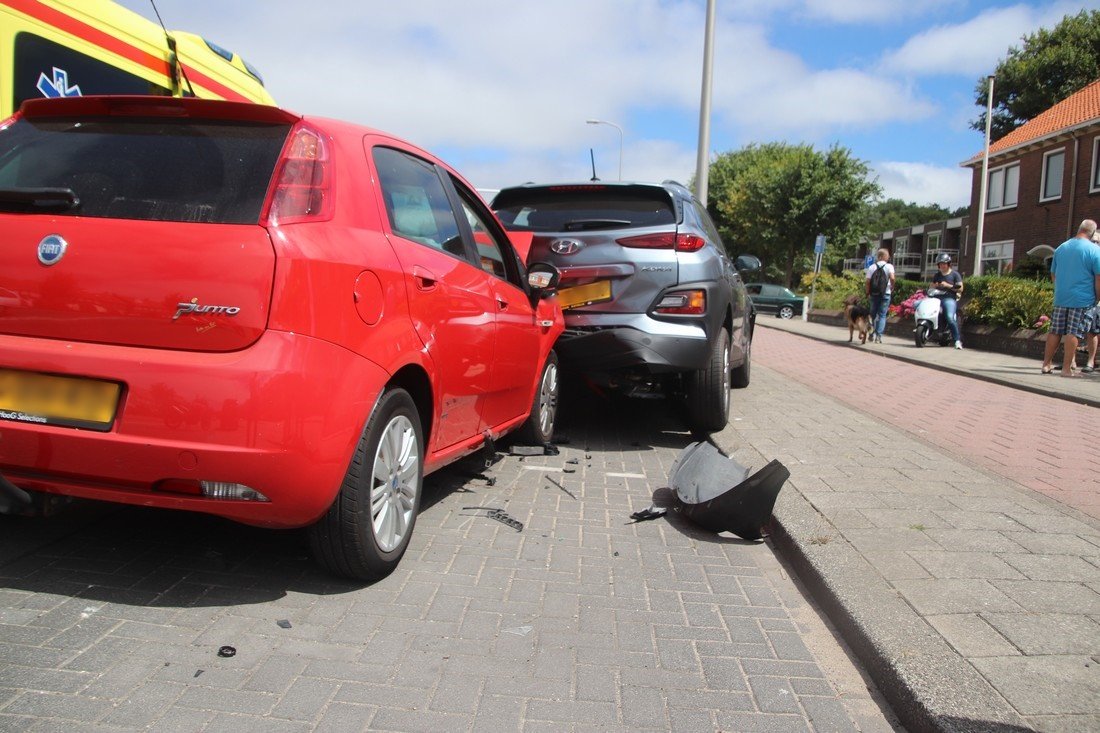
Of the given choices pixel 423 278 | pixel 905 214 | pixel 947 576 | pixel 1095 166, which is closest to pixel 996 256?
pixel 1095 166

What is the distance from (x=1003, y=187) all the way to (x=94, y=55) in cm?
3783

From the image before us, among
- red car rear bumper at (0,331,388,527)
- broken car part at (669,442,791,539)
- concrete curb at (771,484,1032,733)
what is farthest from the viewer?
broken car part at (669,442,791,539)

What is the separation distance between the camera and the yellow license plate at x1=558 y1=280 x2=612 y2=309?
593cm

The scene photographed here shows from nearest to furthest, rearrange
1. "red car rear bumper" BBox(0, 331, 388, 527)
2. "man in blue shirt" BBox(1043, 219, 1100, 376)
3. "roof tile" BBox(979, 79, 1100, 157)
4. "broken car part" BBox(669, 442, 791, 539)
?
"red car rear bumper" BBox(0, 331, 388, 527)
"broken car part" BBox(669, 442, 791, 539)
"man in blue shirt" BBox(1043, 219, 1100, 376)
"roof tile" BBox(979, 79, 1100, 157)

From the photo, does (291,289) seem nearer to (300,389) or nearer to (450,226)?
(300,389)

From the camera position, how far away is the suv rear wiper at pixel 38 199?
9.38 feet

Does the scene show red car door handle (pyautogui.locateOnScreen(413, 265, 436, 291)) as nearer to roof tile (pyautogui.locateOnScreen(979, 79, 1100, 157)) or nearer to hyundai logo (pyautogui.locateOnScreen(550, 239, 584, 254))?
hyundai logo (pyautogui.locateOnScreen(550, 239, 584, 254))

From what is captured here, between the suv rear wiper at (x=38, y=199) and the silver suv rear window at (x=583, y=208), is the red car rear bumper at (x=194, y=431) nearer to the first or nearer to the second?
the suv rear wiper at (x=38, y=199)

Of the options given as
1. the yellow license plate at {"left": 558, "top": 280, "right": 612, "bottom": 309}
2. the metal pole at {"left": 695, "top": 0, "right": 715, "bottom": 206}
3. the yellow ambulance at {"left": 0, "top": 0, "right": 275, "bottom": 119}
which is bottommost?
the yellow license plate at {"left": 558, "top": 280, "right": 612, "bottom": 309}

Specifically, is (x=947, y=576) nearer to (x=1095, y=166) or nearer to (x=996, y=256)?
(x=1095, y=166)

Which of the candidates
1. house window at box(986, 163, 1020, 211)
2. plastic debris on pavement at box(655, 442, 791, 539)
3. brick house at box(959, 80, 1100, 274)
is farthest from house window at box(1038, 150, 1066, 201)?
plastic debris on pavement at box(655, 442, 791, 539)

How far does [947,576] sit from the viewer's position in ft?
11.4

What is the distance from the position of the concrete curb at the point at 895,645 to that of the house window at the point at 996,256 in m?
34.4

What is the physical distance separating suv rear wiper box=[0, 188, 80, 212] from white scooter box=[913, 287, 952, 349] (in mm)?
16312
